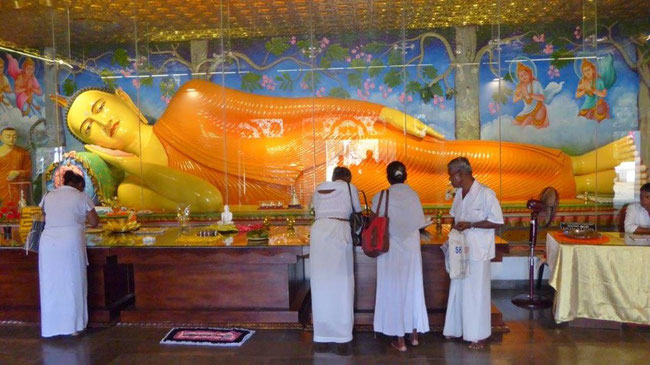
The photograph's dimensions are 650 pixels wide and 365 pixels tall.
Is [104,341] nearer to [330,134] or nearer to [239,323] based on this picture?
[239,323]

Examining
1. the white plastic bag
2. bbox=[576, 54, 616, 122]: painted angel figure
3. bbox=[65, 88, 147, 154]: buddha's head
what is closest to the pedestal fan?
the white plastic bag

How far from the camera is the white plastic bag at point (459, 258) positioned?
123 inches

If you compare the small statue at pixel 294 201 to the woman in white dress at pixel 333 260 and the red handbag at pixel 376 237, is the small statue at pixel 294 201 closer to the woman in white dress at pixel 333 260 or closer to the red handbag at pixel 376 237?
the woman in white dress at pixel 333 260

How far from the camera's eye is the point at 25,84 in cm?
682

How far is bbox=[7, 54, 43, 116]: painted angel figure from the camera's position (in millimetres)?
6785

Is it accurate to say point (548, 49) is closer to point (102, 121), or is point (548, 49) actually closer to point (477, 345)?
point (477, 345)

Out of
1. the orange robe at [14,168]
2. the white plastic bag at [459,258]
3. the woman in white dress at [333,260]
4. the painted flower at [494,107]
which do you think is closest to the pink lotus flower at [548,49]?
the painted flower at [494,107]

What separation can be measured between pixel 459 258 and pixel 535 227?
1.48 metres

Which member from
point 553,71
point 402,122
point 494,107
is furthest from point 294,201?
point 553,71

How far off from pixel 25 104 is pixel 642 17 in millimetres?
8117

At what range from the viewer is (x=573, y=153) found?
6.29m

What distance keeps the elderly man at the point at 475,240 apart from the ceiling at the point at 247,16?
11.2 ft

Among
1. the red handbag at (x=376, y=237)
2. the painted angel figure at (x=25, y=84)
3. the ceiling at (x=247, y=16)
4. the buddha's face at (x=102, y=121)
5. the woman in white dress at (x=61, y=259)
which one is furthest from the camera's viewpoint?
the painted angel figure at (x=25, y=84)

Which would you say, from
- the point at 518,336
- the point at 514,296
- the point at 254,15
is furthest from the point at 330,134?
the point at 518,336
